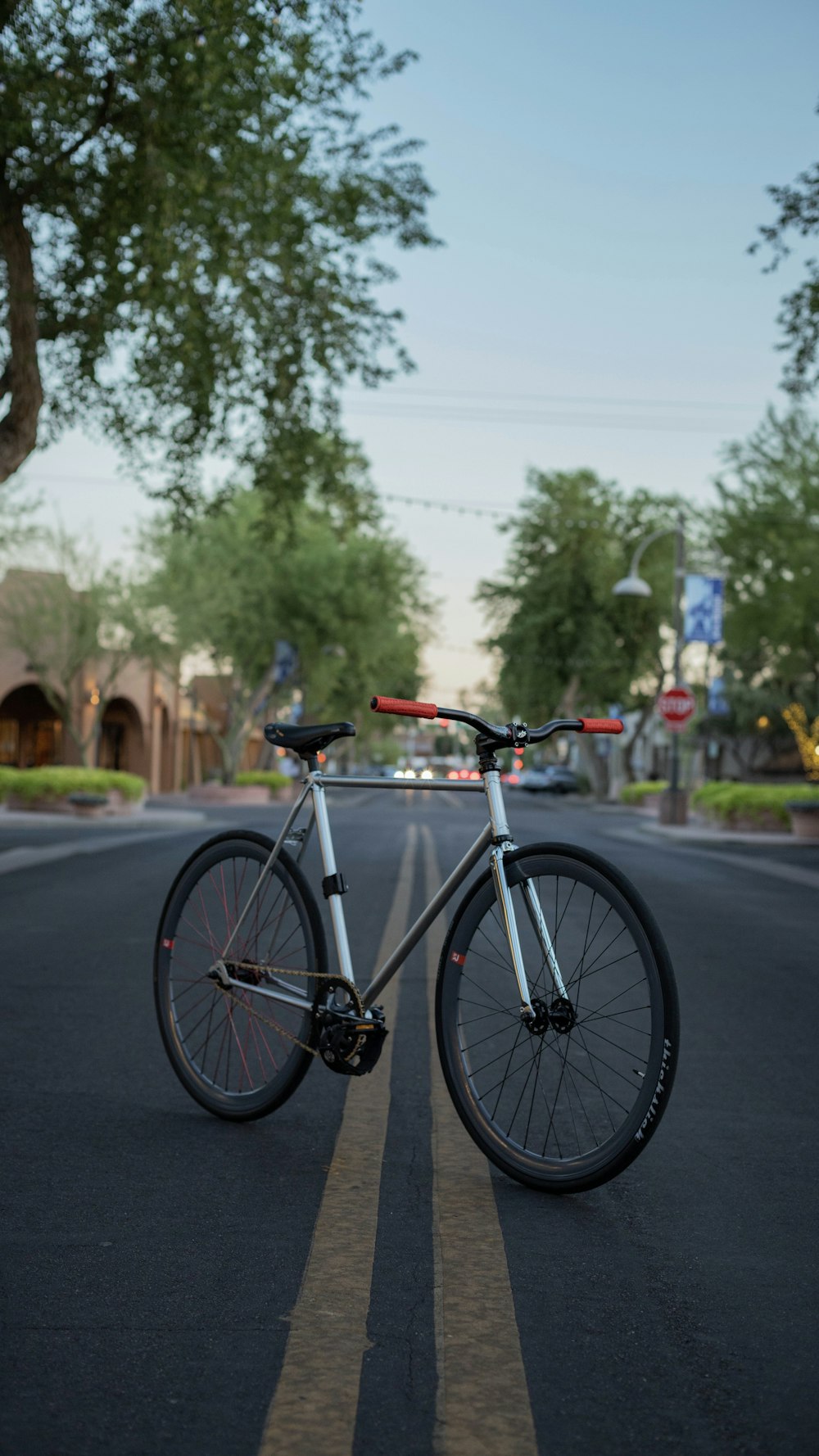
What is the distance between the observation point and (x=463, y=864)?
4.23 m

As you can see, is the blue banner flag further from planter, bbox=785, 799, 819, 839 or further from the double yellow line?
the double yellow line

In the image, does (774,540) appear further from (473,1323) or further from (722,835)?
(473,1323)

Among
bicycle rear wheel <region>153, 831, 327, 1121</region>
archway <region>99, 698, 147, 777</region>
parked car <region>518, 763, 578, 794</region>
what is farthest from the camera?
parked car <region>518, 763, 578, 794</region>

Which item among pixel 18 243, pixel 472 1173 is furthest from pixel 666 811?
pixel 472 1173

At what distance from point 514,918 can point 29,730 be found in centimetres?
5085

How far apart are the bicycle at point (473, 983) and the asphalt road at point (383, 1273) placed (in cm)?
20

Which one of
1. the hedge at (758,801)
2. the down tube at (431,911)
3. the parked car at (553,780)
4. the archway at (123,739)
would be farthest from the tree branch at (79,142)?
the parked car at (553,780)

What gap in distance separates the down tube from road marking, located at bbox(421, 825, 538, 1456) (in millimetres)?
569

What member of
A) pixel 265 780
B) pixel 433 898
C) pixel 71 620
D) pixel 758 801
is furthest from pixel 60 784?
pixel 433 898

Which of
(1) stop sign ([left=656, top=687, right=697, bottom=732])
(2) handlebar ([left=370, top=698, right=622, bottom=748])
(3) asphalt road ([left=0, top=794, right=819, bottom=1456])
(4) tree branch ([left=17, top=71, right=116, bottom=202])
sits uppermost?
(4) tree branch ([left=17, top=71, right=116, bottom=202])

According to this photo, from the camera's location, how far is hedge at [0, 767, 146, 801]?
113 feet

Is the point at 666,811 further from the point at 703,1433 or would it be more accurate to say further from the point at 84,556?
the point at 703,1433

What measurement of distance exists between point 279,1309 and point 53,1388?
1.88 ft

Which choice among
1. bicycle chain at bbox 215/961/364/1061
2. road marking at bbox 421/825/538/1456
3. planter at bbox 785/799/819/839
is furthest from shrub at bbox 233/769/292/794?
road marking at bbox 421/825/538/1456
